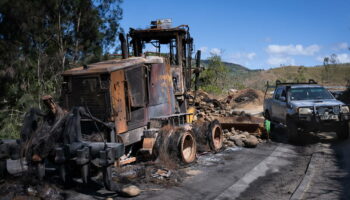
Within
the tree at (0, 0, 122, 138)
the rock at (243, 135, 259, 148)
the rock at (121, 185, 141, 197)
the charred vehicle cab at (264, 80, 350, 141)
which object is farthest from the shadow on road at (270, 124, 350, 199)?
the tree at (0, 0, 122, 138)

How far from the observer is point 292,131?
36.8 feet

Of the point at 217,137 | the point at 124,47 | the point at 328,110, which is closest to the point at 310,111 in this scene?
the point at 328,110

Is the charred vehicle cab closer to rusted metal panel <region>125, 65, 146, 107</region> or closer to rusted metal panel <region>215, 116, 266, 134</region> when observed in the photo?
rusted metal panel <region>215, 116, 266, 134</region>

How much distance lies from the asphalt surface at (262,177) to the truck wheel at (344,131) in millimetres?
857

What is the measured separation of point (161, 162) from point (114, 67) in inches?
85.1

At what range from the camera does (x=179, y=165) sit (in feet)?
25.2

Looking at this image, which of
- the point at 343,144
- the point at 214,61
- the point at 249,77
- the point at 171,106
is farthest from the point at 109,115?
the point at 249,77

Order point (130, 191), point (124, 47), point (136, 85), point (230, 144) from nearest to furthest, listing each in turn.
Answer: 1. point (130, 191)
2. point (136, 85)
3. point (124, 47)
4. point (230, 144)

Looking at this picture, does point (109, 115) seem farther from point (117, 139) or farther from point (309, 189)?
point (309, 189)

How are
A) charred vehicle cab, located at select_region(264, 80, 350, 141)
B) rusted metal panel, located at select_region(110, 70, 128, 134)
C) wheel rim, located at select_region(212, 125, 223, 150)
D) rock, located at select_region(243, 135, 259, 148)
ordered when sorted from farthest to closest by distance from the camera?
charred vehicle cab, located at select_region(264, 80, 350, 141), rock, located at select_region(243, 135, 259, 148), wheel rim, located at select_region(212, 125, 223, 150), rusted metal panel, located at select_region(110, 70, 128, 134)

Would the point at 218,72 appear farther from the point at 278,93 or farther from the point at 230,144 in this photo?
the point at 230,144

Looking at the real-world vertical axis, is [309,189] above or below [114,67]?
below

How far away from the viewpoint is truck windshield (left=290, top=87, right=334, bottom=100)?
12.0 meters

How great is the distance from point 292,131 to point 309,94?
66.4 inches
